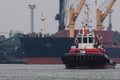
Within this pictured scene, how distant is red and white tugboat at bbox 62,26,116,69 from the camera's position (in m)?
116

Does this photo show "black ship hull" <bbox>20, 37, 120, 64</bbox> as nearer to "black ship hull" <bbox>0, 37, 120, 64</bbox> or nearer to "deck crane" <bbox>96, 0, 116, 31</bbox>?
"black ship hull" <bbox>0, 37, 120, 64</bbox>

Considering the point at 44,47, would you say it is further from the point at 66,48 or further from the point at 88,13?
the point at 88,13

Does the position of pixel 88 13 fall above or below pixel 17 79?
above

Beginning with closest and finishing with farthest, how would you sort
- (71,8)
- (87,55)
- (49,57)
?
(87,55) < (49,57) < (71,8)

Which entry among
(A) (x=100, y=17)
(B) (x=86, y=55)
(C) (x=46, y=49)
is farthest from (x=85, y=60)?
(A) (x=100, y=17)

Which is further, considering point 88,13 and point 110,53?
point 110,53

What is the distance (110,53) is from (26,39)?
75.5 feet

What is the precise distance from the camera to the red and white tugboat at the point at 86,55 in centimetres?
11606

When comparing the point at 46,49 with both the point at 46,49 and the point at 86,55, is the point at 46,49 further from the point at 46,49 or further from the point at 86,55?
the point at 86,55

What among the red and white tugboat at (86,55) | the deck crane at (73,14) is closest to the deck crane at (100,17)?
the deck crane at (73,14)

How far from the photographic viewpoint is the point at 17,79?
3423 inches

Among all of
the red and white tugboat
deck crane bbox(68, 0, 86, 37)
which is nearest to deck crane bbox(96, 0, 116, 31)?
deck crane bbox(68, 0, 86, 37)

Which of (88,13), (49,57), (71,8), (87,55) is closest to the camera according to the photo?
(87,55)

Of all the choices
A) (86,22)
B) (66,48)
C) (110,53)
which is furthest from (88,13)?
(110,53)
